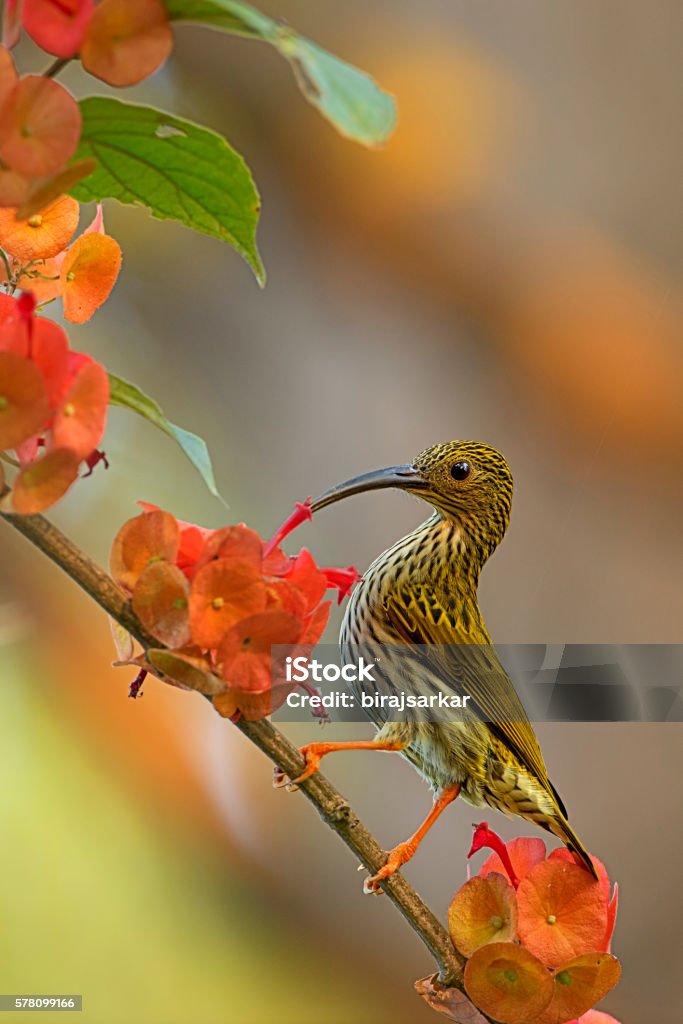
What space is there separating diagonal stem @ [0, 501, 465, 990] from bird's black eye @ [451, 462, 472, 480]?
0.84 feet

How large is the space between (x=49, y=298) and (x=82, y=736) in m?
1.25

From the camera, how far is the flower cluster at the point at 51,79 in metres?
0.21

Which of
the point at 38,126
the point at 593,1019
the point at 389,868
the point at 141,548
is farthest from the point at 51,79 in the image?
the point at 593,1019

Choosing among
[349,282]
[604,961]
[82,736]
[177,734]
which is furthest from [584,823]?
[604,961]

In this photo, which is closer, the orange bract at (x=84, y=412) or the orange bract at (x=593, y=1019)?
the orange bract at (x=84, y=412)

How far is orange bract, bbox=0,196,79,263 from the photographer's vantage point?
281mm

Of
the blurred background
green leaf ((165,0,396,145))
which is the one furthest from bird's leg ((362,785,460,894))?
the blurred background

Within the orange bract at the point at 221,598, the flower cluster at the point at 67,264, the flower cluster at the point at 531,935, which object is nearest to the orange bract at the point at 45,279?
the flower cluster at the point at 67,264

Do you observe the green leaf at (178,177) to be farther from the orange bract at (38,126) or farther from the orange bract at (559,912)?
the orange bract at (559,912)

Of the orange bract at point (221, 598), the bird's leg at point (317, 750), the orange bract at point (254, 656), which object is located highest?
the orange bract at point (221, 598)

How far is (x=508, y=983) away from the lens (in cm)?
32

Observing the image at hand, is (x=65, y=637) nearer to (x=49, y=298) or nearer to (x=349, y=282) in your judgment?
(x=349, y=282)

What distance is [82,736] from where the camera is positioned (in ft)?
4.76

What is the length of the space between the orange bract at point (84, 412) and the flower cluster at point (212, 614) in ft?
0.13
